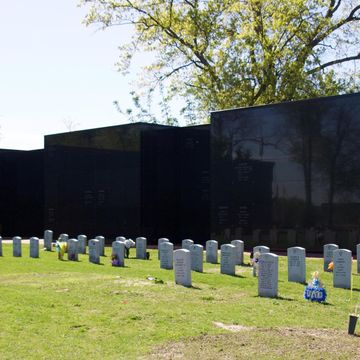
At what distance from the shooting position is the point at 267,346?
270 inches

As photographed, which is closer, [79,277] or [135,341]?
[135,341]

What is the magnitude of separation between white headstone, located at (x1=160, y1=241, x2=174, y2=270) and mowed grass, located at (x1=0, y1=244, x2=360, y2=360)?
225cm

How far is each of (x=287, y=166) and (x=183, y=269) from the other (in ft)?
36.5

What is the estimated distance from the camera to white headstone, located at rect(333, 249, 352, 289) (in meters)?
12.5

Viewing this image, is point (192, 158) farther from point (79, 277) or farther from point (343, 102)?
point (79, 277)

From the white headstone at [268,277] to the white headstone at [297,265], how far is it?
2386mm

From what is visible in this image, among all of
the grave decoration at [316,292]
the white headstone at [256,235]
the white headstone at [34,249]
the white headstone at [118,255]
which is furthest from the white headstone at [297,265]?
the white headstone at [34,249]

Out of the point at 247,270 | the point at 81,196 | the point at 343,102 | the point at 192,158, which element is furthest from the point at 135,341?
the point at 81,196

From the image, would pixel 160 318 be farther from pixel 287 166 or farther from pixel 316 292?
pixel 287 166

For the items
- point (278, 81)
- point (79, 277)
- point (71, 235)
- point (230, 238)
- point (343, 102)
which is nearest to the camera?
point (79, 277)

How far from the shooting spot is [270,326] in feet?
26.6

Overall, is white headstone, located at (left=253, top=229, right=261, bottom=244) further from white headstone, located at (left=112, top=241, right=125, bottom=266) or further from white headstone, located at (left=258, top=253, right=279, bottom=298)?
white headstone, located at (left=258, top=253, right=279, bottom=298)

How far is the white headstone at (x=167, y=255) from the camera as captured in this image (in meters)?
16.3

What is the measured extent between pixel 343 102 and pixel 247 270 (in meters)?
8.45
